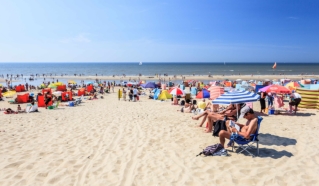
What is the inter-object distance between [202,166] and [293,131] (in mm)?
4266

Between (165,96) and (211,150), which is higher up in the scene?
(211,150)

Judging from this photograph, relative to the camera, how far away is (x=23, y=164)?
15.5 feet

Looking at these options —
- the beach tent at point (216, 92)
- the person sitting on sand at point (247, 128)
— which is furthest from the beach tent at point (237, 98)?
the beach tent at point (216, 92)

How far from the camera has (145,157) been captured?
16.8 feet

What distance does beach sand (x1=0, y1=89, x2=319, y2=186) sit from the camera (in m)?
4.10

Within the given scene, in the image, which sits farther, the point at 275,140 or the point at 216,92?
the point at 216,92

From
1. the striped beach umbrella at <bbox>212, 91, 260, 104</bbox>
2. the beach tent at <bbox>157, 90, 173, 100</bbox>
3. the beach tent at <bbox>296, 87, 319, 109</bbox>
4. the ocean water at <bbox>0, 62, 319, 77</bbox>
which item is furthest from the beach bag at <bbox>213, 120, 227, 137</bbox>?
the ocean water at <bbox>0, 62, 319, 77</bbox>

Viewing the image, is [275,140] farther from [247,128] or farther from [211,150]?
[211,150]

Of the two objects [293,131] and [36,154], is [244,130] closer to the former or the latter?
[293,131]

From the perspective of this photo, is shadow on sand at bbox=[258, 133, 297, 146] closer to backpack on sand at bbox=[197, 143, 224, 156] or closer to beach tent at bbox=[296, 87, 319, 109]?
backpack on sand at bbox=[197, 143, 224, 156]

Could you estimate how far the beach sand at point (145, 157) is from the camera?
13.4 ft

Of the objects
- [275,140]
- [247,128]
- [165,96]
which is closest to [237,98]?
[247,128]

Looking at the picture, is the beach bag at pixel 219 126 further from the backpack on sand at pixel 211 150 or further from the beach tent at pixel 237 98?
the backpack on sand at pixel 211 150

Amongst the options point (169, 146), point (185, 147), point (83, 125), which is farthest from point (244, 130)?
point (83, 125)
